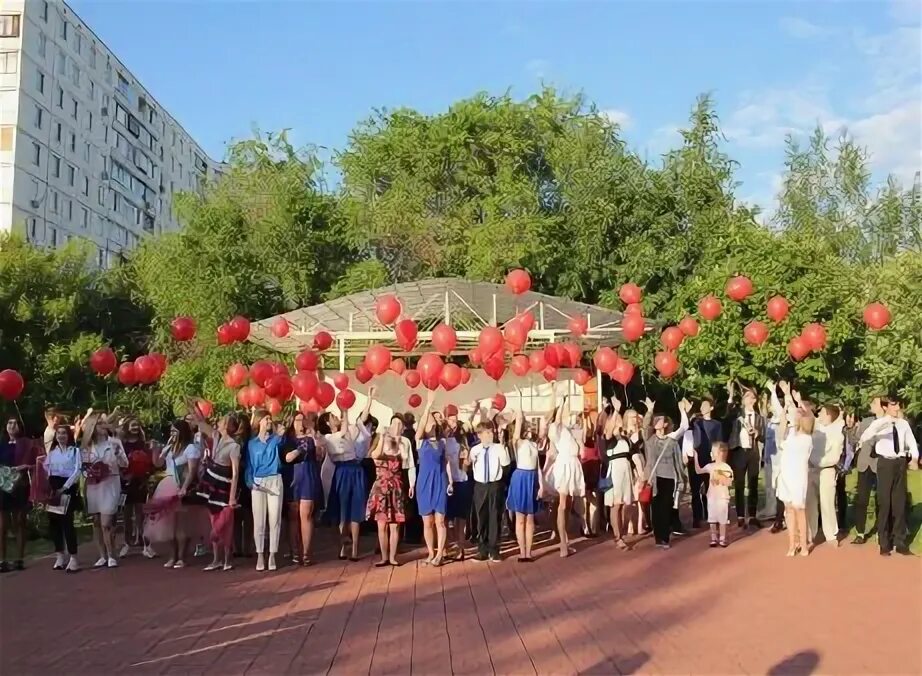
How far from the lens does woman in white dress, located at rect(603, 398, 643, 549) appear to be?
1097 cm

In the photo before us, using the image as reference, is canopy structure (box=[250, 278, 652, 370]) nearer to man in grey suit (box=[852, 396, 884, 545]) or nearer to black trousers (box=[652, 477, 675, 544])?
black trousers (box=[652, 477, 675, 544])

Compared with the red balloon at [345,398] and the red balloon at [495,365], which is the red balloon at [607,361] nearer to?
the red balloon at [495,365]

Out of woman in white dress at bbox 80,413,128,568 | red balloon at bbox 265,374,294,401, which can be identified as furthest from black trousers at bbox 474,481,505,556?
woman in white dress at bbox 80,413,128,568

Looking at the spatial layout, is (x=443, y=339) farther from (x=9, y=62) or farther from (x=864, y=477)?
(x=9, y=62)

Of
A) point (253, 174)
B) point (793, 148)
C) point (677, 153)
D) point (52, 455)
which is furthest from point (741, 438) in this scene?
point (793, 148)

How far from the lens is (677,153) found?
2581cm

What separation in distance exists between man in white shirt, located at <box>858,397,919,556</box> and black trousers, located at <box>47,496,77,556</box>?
9.06 meters

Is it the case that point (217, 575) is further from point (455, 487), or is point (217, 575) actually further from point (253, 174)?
point (253, 174)

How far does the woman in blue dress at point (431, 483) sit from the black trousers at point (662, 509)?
2766 millimetres

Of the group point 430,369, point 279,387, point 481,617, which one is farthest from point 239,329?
point 481,617

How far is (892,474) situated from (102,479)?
8.87 m

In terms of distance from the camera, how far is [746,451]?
1221 centimetres

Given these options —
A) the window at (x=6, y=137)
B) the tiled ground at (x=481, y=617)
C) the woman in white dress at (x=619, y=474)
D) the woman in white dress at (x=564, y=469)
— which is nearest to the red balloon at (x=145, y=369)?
the tiled ground at (x=481, y=617)

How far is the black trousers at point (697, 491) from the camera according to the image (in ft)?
41.2
